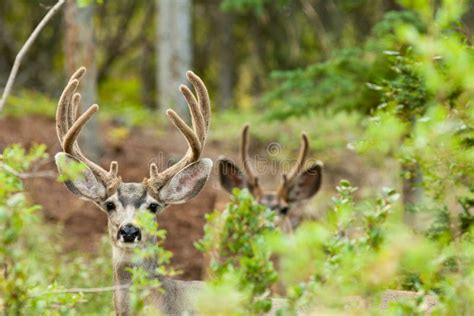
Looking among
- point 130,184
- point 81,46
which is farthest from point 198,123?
point 81,46

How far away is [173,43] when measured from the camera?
1773 cm

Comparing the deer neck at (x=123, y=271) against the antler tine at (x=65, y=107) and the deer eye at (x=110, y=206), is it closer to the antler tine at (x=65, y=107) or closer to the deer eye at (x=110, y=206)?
→ the deer eye at (x=110, y=206)

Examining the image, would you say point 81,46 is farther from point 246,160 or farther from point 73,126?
point 73,126

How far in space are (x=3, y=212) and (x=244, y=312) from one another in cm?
127

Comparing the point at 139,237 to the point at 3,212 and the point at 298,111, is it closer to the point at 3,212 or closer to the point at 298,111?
the point at 3,212

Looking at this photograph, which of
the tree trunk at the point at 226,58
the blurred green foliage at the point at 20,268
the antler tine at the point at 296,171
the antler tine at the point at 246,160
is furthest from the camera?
the tree trunk at the point at 226,58

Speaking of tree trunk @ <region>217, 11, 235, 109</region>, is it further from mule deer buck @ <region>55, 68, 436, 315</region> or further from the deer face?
the deer face

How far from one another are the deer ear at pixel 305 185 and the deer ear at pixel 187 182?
3464 mm

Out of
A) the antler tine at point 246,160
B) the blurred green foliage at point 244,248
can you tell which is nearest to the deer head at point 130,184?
the blurred green foliage at point 244,248

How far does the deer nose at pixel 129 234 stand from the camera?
6.73 meters

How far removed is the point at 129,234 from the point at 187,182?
979 mm

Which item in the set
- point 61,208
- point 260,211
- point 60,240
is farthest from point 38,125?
point 260,211

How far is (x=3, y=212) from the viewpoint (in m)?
4.66

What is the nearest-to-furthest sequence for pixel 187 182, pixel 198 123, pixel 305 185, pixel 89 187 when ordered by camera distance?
pixel 89 187, pixel 187 182, pixel 198 123, pixel 305 185
